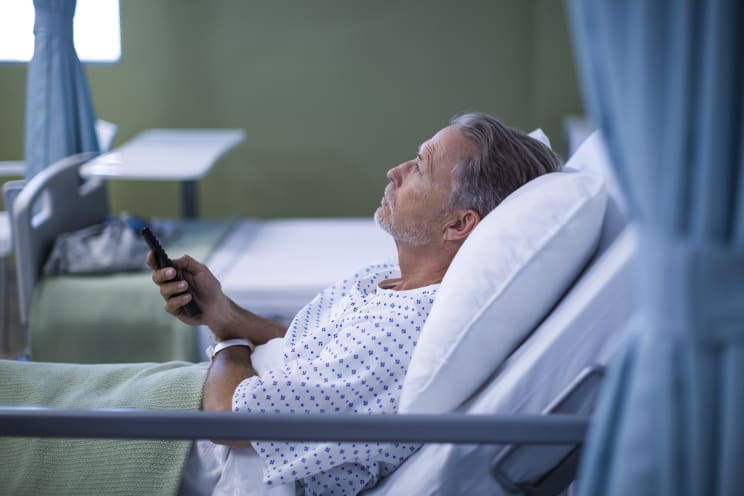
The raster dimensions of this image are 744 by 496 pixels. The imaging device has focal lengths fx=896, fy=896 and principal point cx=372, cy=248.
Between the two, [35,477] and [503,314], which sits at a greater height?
[503,314]

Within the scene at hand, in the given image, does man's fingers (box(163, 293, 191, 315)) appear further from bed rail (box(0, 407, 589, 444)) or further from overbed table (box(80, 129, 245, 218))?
overbed table (box(80, 129, 245, 218))

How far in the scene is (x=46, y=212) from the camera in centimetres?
302

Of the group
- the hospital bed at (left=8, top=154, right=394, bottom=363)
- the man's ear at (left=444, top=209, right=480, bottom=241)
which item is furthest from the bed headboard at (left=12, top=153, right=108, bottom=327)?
the man's ear at (left=444, top=209, right=480, bottom=241)

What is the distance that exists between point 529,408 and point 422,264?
1.72ft

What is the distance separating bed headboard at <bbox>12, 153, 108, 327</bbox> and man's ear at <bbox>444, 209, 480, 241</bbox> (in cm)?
154

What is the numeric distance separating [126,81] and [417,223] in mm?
3368

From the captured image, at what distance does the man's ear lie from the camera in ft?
5.81

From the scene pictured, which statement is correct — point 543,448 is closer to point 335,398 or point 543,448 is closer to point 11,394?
point 335,398

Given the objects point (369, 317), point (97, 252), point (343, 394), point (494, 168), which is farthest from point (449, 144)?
point (97, 252)

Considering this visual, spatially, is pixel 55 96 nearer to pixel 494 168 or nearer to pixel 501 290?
pixel 494 168

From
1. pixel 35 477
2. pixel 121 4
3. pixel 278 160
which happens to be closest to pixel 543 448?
pixel 35 477

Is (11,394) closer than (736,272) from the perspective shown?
No

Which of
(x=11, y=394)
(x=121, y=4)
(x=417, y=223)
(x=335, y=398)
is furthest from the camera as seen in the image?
(x=121, y=4)

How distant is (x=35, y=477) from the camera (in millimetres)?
1535
